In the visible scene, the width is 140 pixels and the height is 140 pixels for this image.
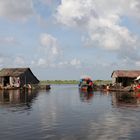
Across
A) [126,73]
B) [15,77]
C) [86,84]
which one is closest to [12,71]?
[15,77]

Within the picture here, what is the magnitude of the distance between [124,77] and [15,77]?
2844 cm

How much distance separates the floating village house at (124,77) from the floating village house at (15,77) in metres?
23.4

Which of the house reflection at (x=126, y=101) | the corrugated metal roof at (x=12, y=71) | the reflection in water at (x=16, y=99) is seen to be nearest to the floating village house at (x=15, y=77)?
the corrugated metal roof at (x=12, y=71)

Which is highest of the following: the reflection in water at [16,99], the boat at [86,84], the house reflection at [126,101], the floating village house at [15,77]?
the floating village house at [15,77]

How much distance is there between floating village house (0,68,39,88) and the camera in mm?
78938

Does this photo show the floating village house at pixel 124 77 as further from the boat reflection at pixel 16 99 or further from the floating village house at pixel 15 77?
the boat reflection at pixel 16 99

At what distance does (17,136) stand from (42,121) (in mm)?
5722

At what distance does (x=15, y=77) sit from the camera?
260 feet

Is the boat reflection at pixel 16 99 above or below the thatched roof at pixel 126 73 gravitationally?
below

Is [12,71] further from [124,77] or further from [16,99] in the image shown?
[16,99]

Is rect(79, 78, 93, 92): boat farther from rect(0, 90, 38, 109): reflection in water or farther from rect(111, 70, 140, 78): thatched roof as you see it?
rect(0, 90, 38, 109): reflection in water

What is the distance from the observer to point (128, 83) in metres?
77.8

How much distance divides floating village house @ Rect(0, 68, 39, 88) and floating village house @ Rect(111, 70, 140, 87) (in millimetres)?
23390

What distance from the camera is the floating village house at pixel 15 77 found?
78938mm
